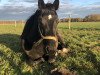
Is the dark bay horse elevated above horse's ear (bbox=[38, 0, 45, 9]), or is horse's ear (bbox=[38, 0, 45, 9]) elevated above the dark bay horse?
horse's ear (bbox=[38, 0, 45, 9])

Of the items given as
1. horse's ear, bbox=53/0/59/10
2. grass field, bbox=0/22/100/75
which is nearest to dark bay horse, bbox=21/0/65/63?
horse's ear, bbox=53/0/59/10

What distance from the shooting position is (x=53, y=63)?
1147cm

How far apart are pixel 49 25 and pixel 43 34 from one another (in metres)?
0.45

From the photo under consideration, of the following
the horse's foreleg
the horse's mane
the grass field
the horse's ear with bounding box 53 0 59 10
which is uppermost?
the horse's ear with bounding box 53 0 59 10

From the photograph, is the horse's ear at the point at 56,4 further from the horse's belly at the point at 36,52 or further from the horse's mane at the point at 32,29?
the horse's belly at the point at 36,52

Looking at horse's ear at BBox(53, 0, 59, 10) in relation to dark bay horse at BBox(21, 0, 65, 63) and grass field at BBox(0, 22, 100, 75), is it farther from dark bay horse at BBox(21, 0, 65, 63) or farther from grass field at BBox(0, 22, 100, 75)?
grass field at BBox(0, 22, 100, 75)

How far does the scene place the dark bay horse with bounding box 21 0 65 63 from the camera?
34.4 ft

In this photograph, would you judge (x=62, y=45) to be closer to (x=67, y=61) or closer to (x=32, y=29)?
(x=67, y=61)

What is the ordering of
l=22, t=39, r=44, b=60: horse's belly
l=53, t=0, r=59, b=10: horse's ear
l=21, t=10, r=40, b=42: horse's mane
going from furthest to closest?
l=21, t=10, r=40, b=42: horse's mane → l=22, t=39, r=44, b=60: horse's belly → l=53, t=0, r=59, b=10: horse's ear

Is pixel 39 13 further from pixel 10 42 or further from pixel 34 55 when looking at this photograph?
pixel 10 42

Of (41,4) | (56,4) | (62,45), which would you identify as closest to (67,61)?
(62,45)

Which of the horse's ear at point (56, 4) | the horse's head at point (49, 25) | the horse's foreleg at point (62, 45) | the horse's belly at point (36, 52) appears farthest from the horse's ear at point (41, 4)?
the horse's foreleg at point (62, 45)

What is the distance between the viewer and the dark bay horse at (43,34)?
1049 cm

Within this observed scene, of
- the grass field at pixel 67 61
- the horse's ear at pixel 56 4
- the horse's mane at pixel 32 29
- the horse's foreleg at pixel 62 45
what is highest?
the horse's ear at pixel 56 4
